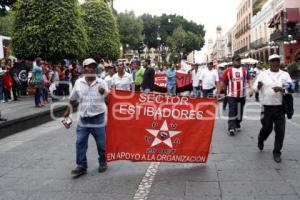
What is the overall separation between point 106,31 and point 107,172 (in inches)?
1159

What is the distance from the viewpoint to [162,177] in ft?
23.1

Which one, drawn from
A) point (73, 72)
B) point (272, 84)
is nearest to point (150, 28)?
point (73, 72)

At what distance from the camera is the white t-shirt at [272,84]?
8.17m

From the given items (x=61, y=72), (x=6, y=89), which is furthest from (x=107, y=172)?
(x=61, y=72)

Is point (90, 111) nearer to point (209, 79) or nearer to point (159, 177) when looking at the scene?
point (159, 177)

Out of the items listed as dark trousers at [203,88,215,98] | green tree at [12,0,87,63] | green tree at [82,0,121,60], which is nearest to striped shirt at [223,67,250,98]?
dark trousers at [203,88,215,98]

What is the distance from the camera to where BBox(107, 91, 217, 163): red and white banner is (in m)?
7.52

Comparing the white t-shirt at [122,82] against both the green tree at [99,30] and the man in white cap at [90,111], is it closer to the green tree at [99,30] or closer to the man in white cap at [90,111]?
the man in white cap at [90,111]

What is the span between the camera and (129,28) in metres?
63.0

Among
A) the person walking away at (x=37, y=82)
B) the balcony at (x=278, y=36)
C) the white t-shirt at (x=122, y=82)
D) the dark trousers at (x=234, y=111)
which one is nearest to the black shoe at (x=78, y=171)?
the white t-shirt at (x=122, y=82)

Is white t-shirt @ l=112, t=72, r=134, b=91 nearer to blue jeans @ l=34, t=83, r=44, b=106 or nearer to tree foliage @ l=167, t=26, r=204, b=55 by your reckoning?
blue jeans @ l=34, t=83, r=44, b=106

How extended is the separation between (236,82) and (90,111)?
4.60 meters

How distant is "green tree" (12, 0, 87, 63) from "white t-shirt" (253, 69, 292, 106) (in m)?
15.5

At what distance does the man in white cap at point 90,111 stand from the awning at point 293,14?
42.3 metres
